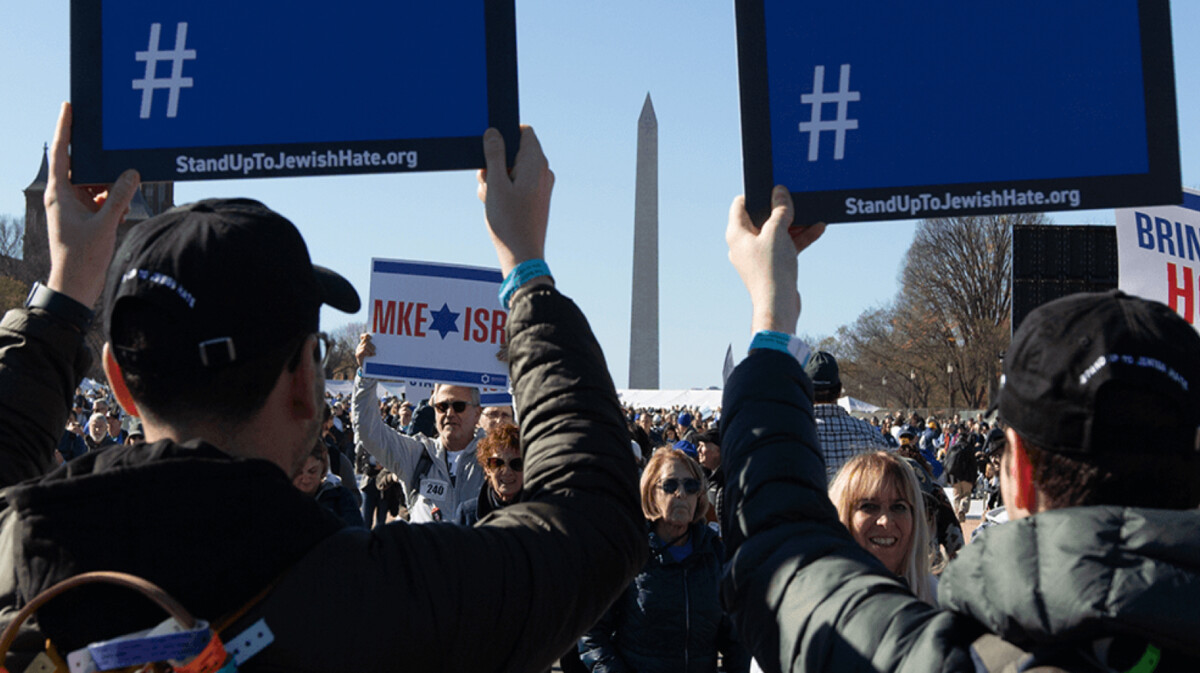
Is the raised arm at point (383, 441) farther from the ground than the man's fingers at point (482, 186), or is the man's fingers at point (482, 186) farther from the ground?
the man's fingers at point (482, 186)

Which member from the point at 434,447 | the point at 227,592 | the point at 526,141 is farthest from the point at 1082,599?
the point at 434,447

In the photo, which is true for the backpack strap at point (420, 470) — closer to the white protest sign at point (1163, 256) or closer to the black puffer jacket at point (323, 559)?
the white protest sign at point (1163, 256)

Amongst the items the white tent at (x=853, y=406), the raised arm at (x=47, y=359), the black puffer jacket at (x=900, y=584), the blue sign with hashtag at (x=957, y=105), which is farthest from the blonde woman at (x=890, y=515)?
the white tent at (x=853, y=406)

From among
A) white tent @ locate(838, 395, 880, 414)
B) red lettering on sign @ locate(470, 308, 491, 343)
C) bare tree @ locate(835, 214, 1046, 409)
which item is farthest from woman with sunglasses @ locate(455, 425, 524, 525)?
bare tree @ locate(835, 214, 1046, 409)

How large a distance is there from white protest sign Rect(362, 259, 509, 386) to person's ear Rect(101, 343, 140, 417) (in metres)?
5.88

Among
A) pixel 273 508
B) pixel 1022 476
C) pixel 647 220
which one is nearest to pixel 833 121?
pixel 1022 476

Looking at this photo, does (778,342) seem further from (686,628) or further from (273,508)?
(686,628)

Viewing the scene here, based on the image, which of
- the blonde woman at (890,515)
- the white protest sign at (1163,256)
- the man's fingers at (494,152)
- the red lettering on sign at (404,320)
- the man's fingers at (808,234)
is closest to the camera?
the man's fingers at (494,152)

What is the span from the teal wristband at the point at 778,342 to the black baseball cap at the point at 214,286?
720mm

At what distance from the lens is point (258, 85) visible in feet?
8.97

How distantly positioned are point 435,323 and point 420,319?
5.3 inches

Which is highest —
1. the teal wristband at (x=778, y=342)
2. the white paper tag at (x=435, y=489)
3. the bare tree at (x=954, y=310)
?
the bare tree at (x=954, y=310)

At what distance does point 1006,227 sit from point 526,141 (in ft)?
162

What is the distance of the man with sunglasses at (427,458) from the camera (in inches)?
243
